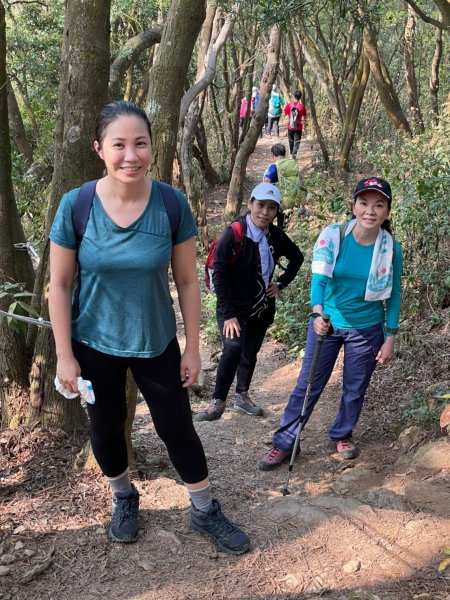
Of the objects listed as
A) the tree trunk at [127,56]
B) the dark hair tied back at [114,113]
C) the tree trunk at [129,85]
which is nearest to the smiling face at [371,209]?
the dark hair tied back at [114,113]

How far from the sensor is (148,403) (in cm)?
285

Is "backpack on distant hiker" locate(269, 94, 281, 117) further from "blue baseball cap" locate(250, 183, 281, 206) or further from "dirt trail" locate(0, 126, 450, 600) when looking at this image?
"dirt trail" locate(0, 126, 450, 600)

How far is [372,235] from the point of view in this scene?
12.4 feet

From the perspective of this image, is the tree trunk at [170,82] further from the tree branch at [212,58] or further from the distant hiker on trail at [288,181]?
the distant hiker on trail at [288,181]

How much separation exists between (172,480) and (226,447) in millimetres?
1038

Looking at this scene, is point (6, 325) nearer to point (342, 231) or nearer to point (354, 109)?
point (342, 231)

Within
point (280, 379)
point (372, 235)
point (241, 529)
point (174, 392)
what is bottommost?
point (280, 379)

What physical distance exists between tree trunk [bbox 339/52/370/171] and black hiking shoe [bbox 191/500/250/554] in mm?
A: 12799

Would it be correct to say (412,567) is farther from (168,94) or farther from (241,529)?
(168,94)

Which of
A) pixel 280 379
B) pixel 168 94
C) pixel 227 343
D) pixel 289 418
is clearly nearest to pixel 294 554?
pixel 289 418

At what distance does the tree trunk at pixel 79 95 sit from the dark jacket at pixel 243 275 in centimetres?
124

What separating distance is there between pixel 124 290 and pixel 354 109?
1322 centimetres

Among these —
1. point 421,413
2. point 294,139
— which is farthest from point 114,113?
point 294,139

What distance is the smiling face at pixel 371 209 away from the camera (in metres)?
3.67
